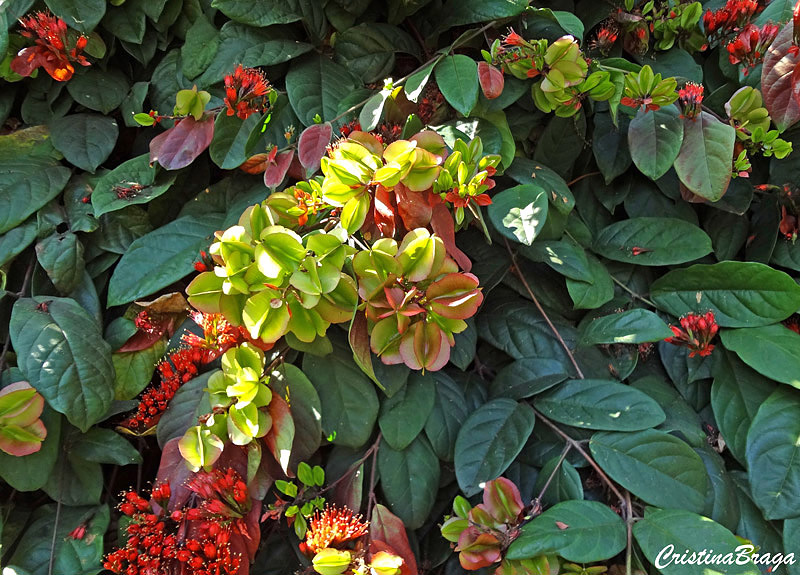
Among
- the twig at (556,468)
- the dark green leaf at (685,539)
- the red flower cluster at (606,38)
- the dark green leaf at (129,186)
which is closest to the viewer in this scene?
the dark green leaf at (685,539)

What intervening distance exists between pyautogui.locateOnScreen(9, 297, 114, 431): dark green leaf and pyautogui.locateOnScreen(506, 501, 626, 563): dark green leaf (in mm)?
563

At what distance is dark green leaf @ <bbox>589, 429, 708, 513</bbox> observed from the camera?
0.75 metres

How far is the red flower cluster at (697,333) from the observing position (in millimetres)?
833

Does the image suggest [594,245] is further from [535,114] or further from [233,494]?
[233,494]

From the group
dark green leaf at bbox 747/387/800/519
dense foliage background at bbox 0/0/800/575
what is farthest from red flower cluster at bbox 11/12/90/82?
dark green leaf at bbox 747/387/800/519

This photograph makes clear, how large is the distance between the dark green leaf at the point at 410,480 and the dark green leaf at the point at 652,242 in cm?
44

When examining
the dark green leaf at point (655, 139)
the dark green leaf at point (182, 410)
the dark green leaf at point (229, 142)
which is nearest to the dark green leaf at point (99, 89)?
the dark green leaf at point (229, 142)

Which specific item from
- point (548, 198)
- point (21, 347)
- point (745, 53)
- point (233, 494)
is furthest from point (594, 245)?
point (21, 347)

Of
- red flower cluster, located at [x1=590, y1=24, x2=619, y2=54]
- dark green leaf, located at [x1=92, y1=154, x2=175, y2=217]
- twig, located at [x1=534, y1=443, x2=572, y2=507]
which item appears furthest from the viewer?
red flower cluster, located at [x1=590, y1=24, x2=619, y2=54]

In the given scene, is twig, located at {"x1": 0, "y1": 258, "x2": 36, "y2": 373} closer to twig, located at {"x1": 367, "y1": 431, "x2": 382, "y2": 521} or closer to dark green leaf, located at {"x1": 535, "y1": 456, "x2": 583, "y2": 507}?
twig, located at {"x1": 367, "y1": 431, "x2": 382, "y2": 521}

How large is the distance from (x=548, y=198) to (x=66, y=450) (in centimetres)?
79

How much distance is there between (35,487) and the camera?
0.77 m

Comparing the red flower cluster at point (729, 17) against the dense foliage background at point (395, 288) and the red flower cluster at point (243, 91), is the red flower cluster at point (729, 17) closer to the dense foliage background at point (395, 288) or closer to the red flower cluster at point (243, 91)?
the dense foliage background at point (395, 288)

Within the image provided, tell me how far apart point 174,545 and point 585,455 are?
21.2 inches
